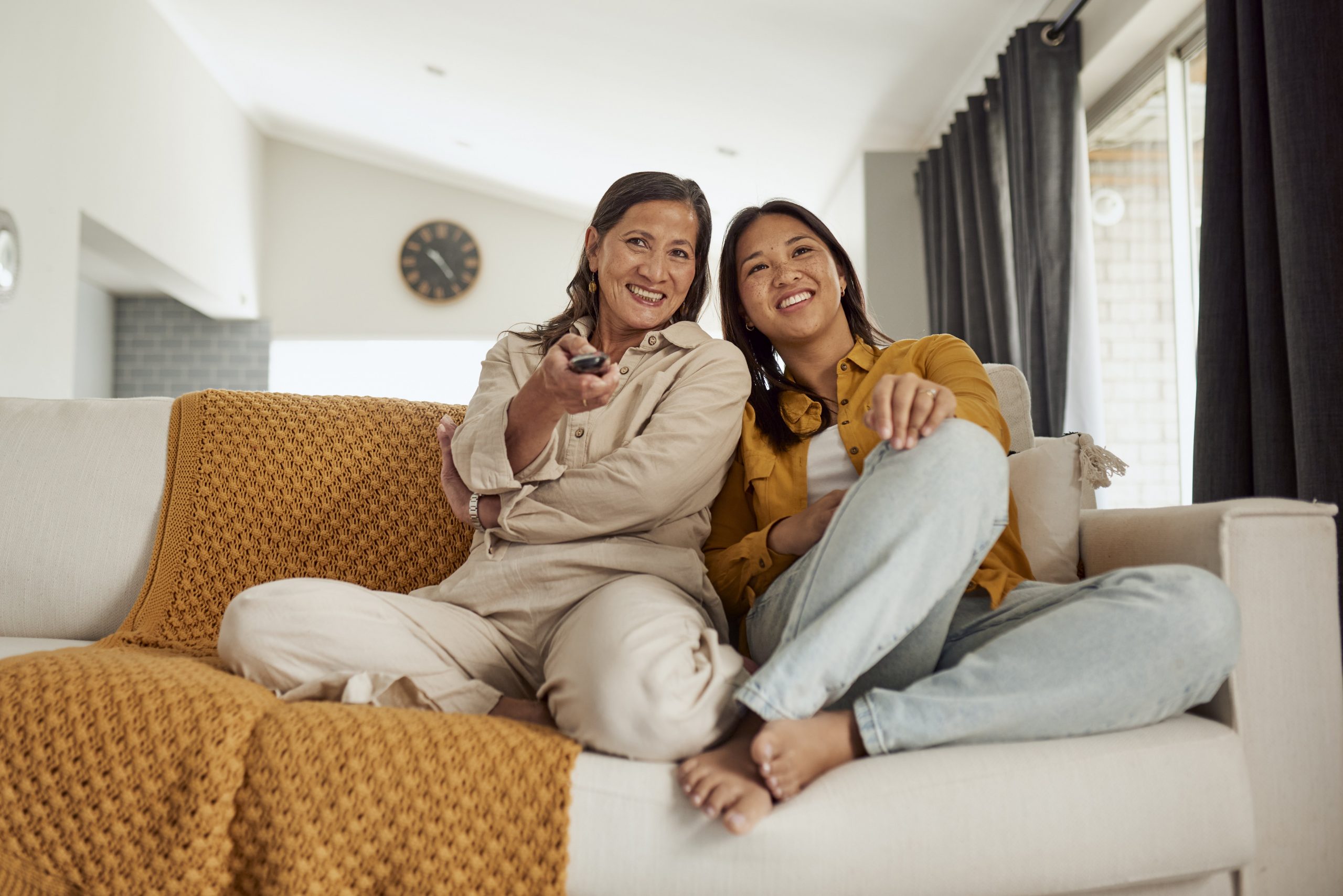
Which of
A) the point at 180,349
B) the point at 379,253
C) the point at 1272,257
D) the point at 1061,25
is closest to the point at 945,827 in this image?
the point at 1272,257

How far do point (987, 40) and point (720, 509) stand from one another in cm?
278

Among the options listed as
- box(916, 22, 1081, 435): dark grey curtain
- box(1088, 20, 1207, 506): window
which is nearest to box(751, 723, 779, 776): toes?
box(916, 22, 1081, 435): dark grey curtain

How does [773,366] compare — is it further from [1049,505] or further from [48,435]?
[48,435]

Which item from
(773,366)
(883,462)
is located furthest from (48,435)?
(883,462)

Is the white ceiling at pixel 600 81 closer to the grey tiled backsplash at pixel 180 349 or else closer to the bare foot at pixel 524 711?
the grey tiled backsplash at pixel 180 349

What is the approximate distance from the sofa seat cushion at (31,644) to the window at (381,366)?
5099 millimetres

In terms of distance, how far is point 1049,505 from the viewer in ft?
4.89

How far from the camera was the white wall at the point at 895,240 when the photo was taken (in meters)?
4.64

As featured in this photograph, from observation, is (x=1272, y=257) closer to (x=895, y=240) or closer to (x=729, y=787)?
(x=729, y=787)

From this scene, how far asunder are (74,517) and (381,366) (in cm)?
525

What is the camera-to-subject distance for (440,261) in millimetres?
6719

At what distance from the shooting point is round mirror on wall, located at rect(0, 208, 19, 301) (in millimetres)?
3701

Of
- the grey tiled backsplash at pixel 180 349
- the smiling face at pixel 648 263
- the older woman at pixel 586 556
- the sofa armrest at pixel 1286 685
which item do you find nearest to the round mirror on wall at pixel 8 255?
the grey tiled backsplash at pixel 180 349

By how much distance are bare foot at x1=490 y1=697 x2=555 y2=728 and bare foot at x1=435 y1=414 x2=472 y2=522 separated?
0.33 meters
